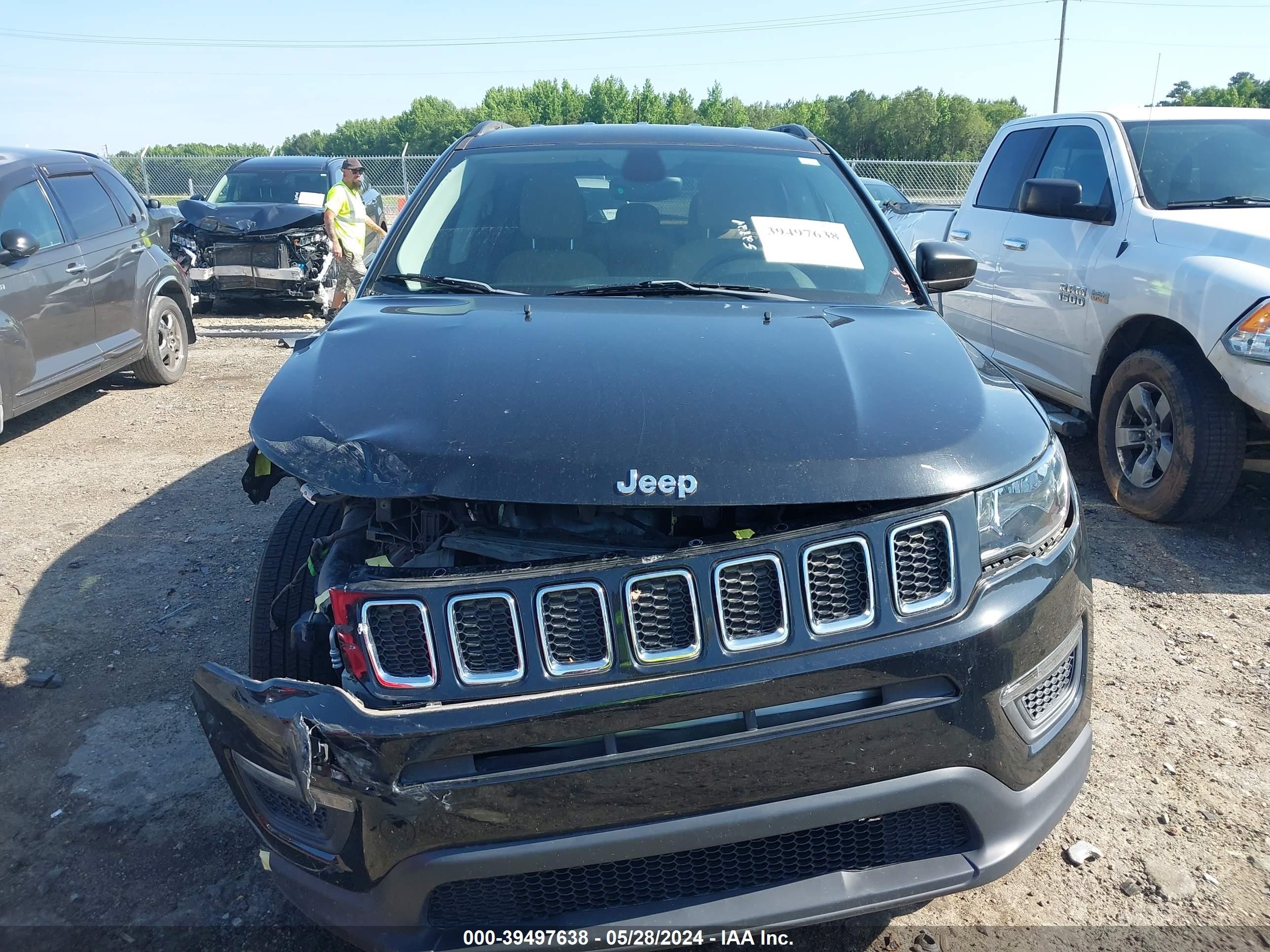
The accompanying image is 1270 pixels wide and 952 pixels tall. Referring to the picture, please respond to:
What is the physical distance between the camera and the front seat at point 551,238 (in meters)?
3.01

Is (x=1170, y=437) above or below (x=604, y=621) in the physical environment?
below

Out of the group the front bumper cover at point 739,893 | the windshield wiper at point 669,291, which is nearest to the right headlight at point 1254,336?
the windshield wiper at point 669,291

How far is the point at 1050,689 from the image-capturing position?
1994 millimetres

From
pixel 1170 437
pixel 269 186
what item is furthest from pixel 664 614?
pixel 269 186

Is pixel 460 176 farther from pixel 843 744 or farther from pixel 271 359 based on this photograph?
pixel 271 359

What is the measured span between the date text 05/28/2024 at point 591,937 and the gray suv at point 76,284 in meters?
5.29

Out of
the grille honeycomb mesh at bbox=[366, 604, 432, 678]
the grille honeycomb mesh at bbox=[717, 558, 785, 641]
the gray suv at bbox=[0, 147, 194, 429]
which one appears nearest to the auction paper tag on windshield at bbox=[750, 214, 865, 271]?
the grille honeycomb mesh at bbox=[717, 558, 785, 641]

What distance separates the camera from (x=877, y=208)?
132 inches

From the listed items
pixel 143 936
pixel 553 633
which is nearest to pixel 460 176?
pixel 553 633

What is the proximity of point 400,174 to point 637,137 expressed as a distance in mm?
20777

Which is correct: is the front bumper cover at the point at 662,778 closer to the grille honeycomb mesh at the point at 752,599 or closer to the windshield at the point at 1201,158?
the grille honeycomb mesh at the point at 752,599

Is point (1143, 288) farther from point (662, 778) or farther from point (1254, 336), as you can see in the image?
point (662, 778)

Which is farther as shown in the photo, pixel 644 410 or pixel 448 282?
pixel 448 282

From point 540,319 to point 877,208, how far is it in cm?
144
